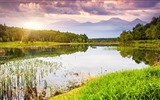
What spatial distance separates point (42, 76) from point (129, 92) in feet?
91.5

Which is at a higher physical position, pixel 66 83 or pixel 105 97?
pixel 105 97

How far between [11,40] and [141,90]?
187964 mm

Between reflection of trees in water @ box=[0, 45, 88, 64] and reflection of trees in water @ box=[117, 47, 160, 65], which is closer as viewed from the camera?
reflection of trees in water @ box=[117, 47, 160, 65]

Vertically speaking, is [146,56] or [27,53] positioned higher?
[146,56]

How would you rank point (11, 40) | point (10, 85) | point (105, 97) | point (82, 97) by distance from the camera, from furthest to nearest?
point (11, 40), point (10, 85), point (82, 97), point (105, 97)

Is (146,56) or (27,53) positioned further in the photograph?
(27,53)

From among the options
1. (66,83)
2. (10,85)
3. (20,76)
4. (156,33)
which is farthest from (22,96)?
(156,33)

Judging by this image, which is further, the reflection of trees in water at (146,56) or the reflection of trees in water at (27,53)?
the reflection of trees in water at (27,53)

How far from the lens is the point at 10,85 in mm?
27094

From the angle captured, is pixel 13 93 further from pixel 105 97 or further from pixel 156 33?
pixel 156 33

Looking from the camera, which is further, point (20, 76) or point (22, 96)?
point (20, 76)

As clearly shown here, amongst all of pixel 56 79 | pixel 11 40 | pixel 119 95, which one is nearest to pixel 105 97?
pixel 119 95

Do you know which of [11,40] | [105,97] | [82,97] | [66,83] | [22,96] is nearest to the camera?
[105,97]

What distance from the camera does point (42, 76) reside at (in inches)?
1389
